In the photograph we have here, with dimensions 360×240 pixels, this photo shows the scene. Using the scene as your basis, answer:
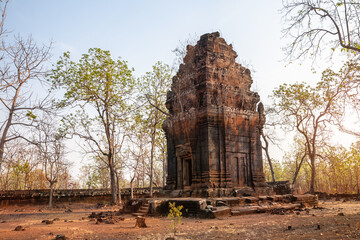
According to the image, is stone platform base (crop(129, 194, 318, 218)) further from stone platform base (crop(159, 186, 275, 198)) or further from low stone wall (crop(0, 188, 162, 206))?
low stone wall (crop(0, 188, 162, 206))


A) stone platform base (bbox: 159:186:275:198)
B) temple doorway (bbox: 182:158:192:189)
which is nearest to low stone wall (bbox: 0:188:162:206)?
temple doorway (bbox: 182:158:192:189)

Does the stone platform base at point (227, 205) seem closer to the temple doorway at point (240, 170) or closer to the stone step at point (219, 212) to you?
the stone step at point (219, 212)

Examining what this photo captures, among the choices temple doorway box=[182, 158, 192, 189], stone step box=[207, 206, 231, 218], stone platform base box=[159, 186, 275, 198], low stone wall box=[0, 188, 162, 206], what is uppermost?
temple doorway box=[182, 158, 192, 189]

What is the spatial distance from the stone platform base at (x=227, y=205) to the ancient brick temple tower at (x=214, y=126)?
1268mm

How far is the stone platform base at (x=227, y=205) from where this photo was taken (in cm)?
921

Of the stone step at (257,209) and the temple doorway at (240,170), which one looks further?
the temple doorway at (240,170)

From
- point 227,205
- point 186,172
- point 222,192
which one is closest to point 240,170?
point 222,192

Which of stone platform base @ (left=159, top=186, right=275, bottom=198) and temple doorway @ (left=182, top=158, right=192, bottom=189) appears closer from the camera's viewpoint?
stone platform base @ (left=159, top=186, right=275, bottom=198)

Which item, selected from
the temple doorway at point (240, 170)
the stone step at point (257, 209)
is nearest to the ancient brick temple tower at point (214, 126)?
the temple doorway at point (240, 170)

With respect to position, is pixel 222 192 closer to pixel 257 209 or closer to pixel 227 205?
pixel 227 205

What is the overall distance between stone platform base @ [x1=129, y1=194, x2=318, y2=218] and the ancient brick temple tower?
1.27 m

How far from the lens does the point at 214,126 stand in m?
12.5

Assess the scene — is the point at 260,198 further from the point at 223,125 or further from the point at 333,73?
the point at 333,73

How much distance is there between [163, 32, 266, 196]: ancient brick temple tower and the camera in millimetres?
12219
